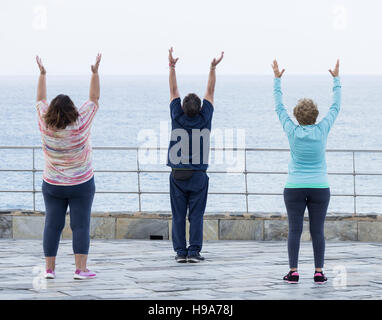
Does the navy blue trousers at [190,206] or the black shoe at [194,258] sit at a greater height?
the navy blue trousers at [190,206]

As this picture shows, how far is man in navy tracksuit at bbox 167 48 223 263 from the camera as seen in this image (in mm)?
7660

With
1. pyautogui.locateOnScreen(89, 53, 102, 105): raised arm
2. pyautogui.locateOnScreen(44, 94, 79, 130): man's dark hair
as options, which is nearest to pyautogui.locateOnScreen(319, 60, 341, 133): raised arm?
pyautogui.locateOnScreen(89, 53, 102, 105): raised arm

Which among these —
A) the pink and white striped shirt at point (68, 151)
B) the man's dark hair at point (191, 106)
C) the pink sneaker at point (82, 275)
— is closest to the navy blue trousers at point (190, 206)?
the man's dark hair at point (191, 106)

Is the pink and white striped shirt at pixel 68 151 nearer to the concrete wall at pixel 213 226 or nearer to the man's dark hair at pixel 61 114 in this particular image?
the man's dark hair at pixel 61 114

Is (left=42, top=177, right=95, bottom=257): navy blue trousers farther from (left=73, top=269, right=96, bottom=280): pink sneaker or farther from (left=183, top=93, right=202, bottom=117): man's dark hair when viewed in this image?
(left=183, top=93, right=202, bottom=117): man's dark hair

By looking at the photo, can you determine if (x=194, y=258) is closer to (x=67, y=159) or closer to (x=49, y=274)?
(x=49, y=274)

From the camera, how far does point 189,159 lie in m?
7.74

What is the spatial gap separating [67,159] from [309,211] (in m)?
1.85

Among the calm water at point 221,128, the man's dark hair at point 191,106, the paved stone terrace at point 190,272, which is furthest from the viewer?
the calm water at point 221,128

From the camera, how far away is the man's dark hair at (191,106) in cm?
762

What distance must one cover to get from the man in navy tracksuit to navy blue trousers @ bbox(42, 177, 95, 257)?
116 cm

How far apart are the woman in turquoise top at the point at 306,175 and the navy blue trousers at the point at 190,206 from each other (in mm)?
1308

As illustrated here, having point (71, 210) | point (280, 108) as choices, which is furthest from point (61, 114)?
point (280, 108)
